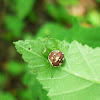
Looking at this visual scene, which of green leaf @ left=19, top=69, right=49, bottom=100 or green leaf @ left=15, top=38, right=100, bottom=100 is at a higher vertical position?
green leaf @ left=15, top=38, right=100, bottom=100

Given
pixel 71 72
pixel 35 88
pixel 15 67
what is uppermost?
pixel 71 72

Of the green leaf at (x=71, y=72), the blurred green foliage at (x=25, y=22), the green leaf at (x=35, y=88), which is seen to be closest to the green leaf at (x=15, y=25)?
the blurred green foliage at (x=25, y=22)

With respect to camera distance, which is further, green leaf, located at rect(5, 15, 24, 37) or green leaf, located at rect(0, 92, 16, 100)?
green leaf, located at rect(5, 15, 24, 37)

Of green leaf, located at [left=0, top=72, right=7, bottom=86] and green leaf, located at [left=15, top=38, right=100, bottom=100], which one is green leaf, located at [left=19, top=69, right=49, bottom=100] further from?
green leaf, located at [left=0, top=72, right=7, bottom=86]

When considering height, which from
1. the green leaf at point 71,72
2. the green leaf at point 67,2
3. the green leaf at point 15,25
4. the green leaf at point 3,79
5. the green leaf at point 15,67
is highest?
the green leaf at point 67,2

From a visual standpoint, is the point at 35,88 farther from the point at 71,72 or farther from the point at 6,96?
the point at 6,96

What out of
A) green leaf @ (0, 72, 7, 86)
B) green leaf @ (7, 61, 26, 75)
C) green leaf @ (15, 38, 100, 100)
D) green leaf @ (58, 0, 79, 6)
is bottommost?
green leaf @ (0, 72, 7, 86)

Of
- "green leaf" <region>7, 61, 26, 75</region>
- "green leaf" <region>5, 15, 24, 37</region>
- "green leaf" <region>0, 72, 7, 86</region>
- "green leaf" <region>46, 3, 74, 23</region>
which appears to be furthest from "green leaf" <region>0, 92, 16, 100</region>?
"green leaf" <region>46, 3, 74, 23</region>

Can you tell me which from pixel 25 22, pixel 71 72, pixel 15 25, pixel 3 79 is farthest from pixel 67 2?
pixel 71 72

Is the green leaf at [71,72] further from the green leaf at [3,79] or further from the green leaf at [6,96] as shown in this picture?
the green leaf at [3,79]

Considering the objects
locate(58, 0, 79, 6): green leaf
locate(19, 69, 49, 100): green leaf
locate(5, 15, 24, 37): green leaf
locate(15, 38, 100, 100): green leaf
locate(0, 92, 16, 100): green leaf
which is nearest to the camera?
locate(15, 38, 100, 100): green leaf
